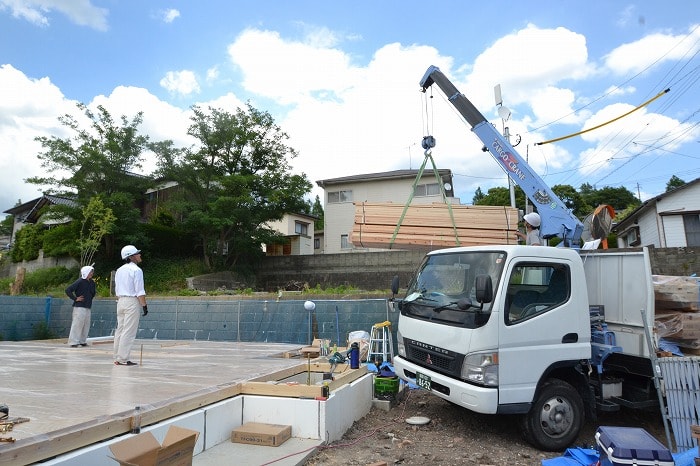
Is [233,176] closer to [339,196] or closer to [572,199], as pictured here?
[339,196]

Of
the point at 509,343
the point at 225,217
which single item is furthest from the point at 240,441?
the point at 225,217

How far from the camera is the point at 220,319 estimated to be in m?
11.4

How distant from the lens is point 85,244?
57.0 ft

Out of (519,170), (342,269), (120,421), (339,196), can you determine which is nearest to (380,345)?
(519,170)

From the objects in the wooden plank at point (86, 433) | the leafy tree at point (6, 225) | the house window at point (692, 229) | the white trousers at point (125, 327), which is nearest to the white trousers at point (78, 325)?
the white trousers at point (125, 327)

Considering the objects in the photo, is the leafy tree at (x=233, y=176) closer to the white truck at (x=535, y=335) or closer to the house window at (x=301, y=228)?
the house window at (x=301, y=228)

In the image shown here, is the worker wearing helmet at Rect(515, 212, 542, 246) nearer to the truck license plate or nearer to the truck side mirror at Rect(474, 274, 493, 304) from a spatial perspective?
the truck side mirror at Rect(474, 274, 493, 304)

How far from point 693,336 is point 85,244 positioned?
19283mm

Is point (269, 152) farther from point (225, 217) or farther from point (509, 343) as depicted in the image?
point (509, 343)

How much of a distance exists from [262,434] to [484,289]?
259cm

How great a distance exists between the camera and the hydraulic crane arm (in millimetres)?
7027

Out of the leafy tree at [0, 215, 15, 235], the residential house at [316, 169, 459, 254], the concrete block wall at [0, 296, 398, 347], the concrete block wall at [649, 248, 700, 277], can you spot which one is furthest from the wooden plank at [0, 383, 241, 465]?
the leafy tree at [0, 215, 15, 235]

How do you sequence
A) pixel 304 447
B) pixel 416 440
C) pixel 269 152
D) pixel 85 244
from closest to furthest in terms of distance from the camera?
pixel 304 447
pixel 416 440
pixel 85 244
pixel 269 152

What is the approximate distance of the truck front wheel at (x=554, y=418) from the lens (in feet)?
15.1
